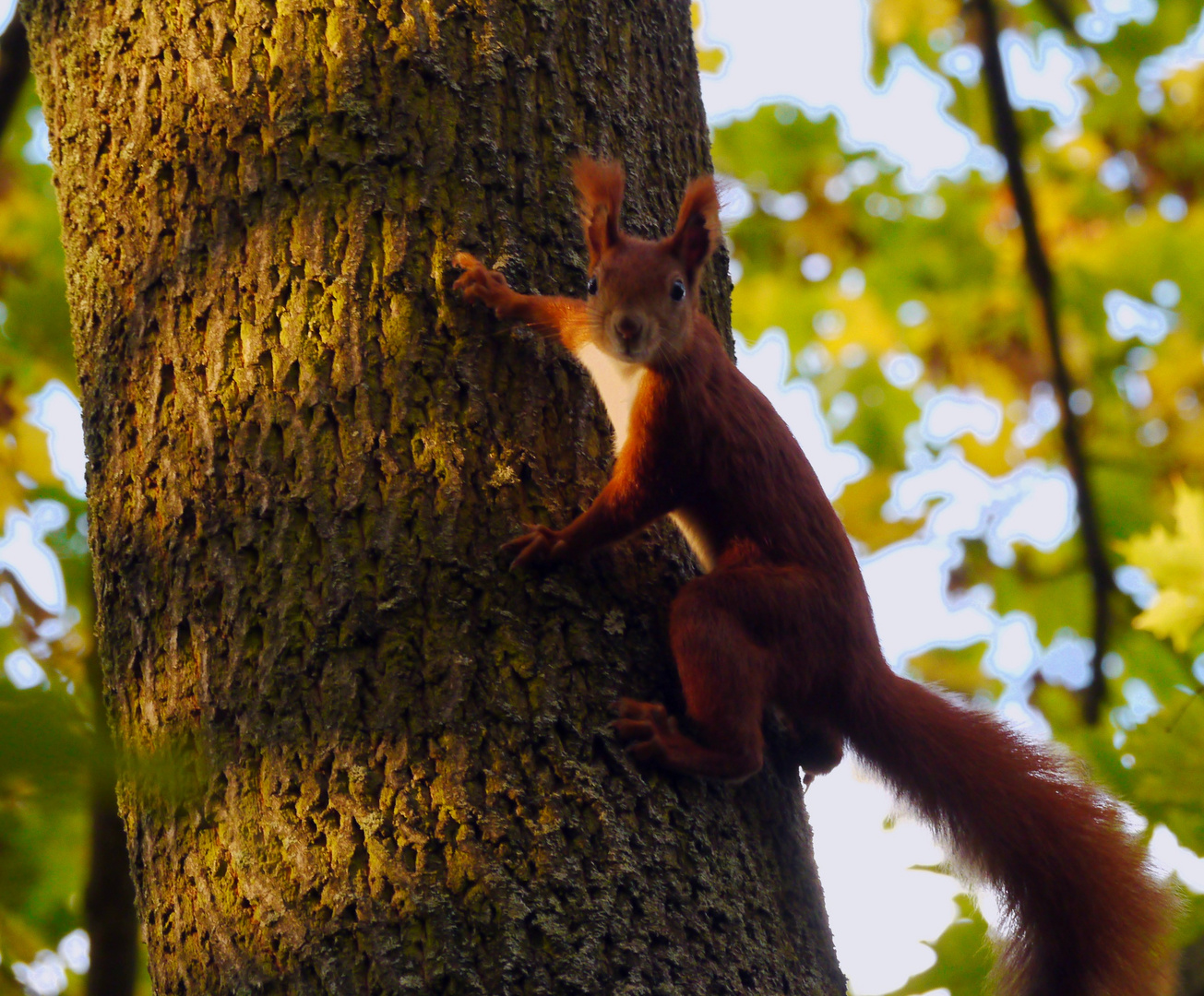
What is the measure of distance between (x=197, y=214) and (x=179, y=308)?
155mm

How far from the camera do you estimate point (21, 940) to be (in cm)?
264

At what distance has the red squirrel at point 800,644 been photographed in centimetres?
177

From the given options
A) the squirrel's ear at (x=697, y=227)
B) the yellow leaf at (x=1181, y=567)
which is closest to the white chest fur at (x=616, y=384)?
the squirrel's ear at (x=697, y=227)

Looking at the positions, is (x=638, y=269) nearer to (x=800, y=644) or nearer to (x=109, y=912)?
(x=800, y=644)

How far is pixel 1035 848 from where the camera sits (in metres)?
1.88

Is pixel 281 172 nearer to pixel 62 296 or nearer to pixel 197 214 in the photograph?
pixel 197 214

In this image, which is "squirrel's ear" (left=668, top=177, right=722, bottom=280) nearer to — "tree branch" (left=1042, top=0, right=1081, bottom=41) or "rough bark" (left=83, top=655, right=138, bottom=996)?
"rough bark" (left=83, top=655, right=138, bottom=996)

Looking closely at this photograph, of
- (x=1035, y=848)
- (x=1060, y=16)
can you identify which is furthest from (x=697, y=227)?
(x=1060, y=16)

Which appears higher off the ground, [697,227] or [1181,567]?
[697,227]

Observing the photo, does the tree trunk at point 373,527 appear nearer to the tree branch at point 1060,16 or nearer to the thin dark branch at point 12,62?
the thin dark branch at point 12,62

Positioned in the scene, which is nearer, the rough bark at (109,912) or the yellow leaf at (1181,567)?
the rough bark at (109,912)

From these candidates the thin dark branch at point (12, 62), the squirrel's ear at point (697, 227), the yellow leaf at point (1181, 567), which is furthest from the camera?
the thin dark branch at point (12, 62)

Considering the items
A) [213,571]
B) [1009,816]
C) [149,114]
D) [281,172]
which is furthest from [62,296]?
[1009,816]

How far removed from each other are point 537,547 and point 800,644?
499mm
